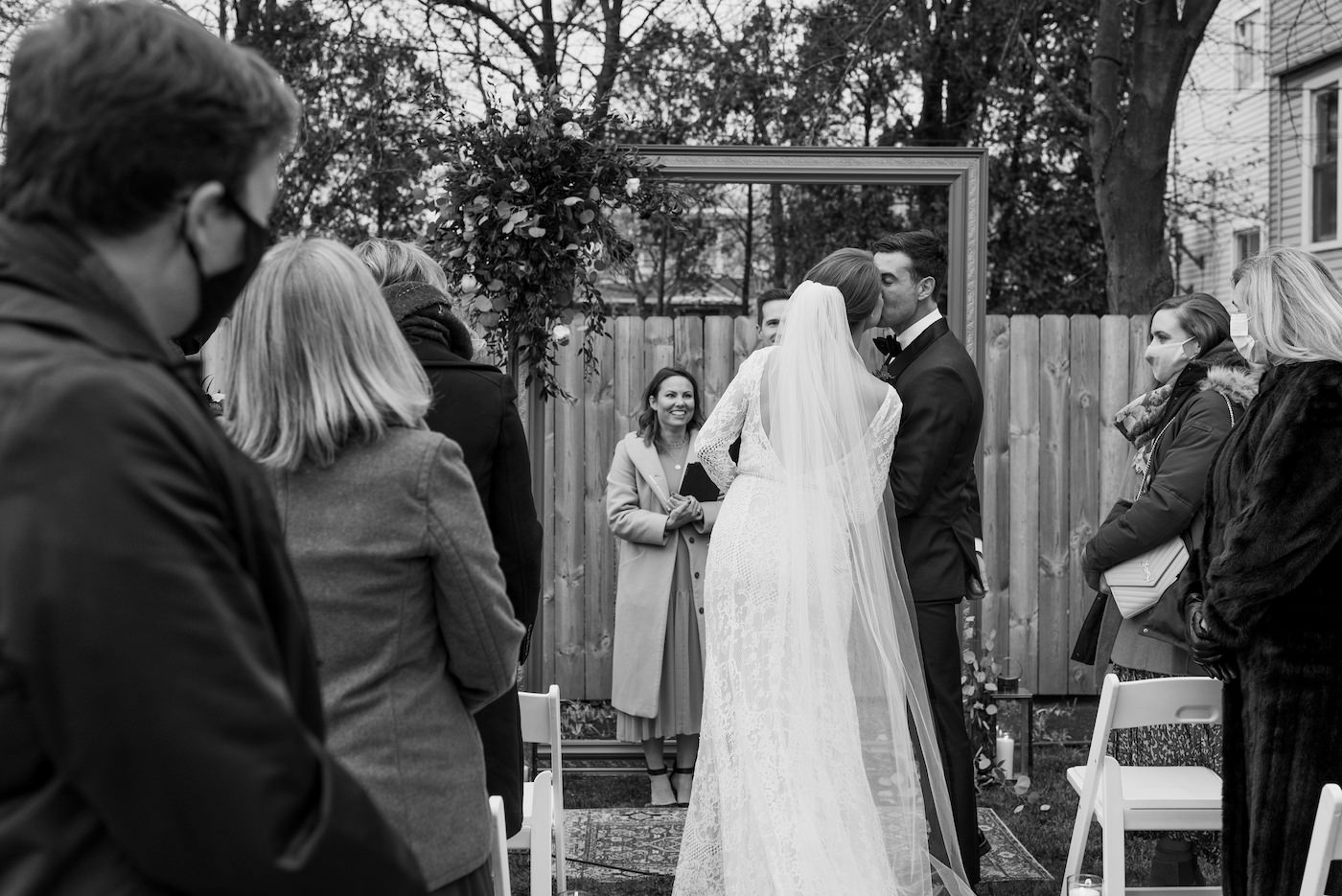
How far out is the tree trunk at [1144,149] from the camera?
9766 mm

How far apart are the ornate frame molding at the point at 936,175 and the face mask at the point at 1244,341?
127cm

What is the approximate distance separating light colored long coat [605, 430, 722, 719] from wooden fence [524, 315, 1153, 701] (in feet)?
2.13

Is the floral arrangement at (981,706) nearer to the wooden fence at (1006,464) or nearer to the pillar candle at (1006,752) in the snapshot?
the pillar candle at (1006,752)

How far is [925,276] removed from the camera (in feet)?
15.7

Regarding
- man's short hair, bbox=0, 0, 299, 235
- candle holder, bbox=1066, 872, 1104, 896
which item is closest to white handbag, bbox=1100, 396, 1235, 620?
candle holder, bbox=1066, 872, 1104, 896

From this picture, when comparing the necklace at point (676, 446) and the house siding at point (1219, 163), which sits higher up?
the house siding at point (1219, 163)

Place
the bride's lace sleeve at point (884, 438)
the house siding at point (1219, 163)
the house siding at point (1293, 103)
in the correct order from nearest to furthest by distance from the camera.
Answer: the bride's lace sleeve at point (884, 438)
the house siding at point (1293, 103)
the house siding at point (1219, 163)

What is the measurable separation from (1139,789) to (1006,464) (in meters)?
2.86

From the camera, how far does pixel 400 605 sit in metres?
2.10

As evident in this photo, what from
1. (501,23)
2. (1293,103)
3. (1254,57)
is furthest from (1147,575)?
(1254,57)

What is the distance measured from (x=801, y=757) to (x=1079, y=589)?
3.12 metres

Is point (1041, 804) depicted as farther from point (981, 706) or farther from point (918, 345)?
point (918, 345)

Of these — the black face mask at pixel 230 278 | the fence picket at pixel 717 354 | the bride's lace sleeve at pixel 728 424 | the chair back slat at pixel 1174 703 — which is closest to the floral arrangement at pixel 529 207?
the bride's lace sleeve at pixel 728 424

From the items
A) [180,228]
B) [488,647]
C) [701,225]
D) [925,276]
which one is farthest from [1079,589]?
[701,225]
